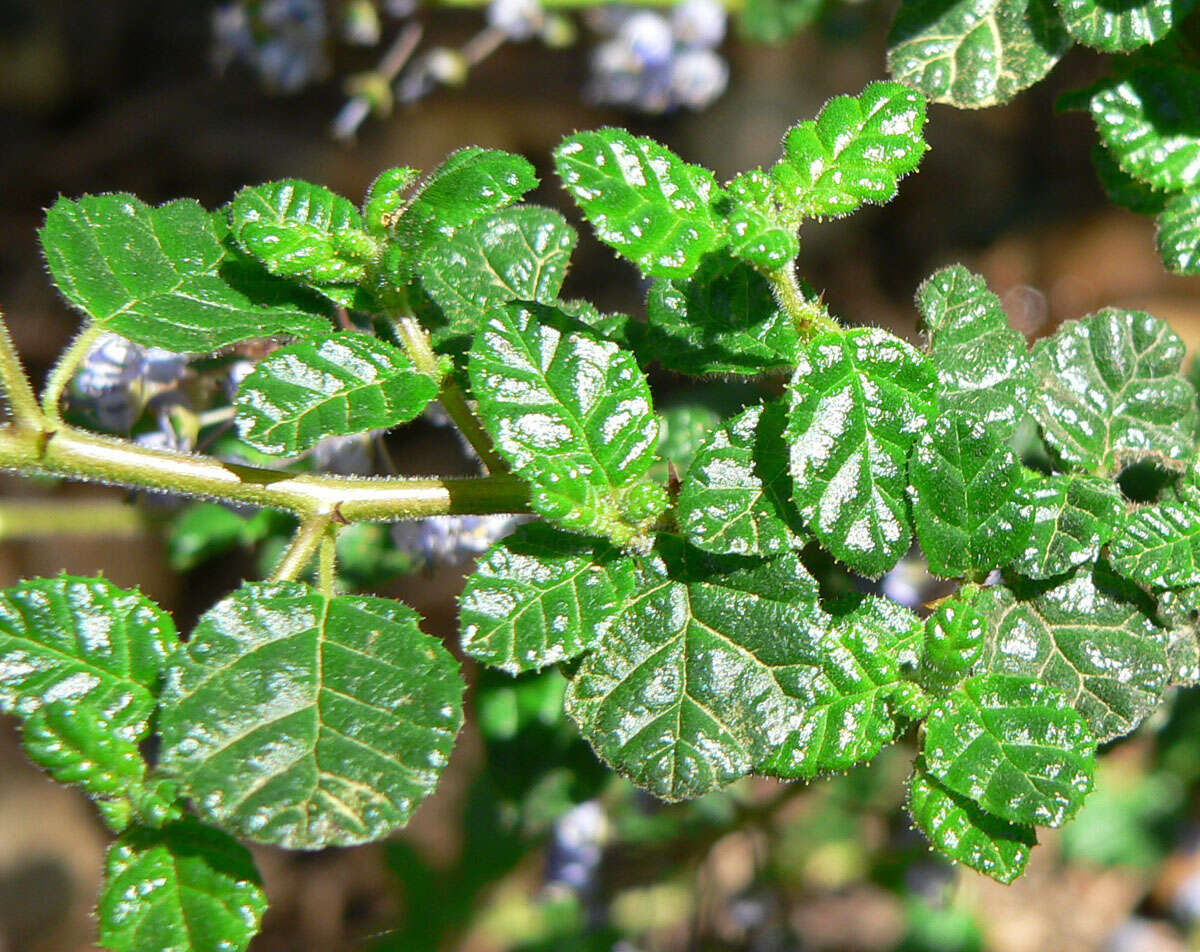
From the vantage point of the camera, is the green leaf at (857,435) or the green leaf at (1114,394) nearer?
the green leaf at (857,435)

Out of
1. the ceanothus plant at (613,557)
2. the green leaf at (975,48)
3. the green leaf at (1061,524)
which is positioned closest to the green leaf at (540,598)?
the ceanothus plant at (613,557)

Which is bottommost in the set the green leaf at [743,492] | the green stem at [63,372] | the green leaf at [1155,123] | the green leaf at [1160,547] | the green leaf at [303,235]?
the green leaf at [1160,547]

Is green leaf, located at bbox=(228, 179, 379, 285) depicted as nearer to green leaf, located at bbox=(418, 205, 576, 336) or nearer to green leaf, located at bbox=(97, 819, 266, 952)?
green leaf, located at bbox=(418, 205, 576, 336)

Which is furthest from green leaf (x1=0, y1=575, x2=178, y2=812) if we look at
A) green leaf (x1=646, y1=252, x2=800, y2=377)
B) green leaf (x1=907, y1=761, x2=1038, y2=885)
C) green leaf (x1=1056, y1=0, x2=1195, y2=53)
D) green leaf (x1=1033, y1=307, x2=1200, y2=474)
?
green leaf (x1=1056, y1=0, x2=1195, y2=53)

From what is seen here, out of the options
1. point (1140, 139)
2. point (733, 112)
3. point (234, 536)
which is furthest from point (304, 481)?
point (733, 112)

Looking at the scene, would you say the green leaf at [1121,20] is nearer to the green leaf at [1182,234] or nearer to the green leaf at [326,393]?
the green leaf at [1182,234]

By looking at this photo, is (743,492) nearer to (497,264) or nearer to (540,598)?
(540,598)
